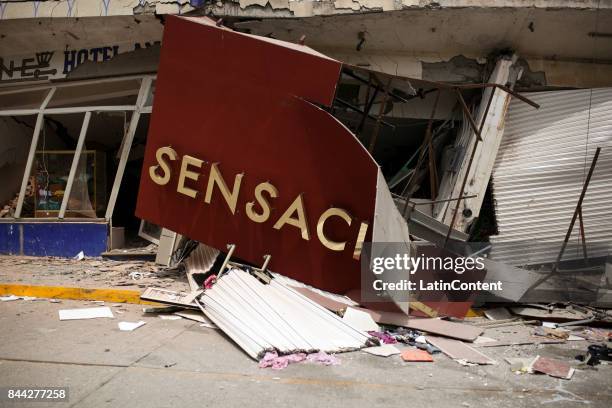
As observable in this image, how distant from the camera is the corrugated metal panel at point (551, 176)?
6.25m

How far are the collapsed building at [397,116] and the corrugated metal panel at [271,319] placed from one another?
699 millimetres

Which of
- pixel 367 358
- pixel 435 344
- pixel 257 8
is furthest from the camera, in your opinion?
pixel 257 8

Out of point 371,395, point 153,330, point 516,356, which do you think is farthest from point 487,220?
point 153,330

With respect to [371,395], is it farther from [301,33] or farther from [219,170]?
[301,33]

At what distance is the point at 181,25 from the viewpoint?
5.64 metres

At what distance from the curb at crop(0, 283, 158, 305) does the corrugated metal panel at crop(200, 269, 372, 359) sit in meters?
1.24

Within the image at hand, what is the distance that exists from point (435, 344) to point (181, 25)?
4.55 meters

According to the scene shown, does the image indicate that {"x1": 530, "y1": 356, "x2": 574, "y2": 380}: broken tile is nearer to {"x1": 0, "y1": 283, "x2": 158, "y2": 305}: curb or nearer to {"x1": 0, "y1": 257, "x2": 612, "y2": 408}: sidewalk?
{"x1": 0, "y1": 257, "x2": 612, "y2": 408}: sidewalk

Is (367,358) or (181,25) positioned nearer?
(367,358)

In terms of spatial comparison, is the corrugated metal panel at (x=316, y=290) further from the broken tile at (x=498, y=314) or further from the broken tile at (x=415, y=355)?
the broken tile at (x=498, y=314)

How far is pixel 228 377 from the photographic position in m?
3.59

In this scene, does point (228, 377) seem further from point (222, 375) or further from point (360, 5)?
point (360, 5)

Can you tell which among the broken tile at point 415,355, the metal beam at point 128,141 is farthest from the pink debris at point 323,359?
the metal beam at point 128,141

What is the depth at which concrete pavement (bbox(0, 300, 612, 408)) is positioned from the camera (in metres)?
3.24
